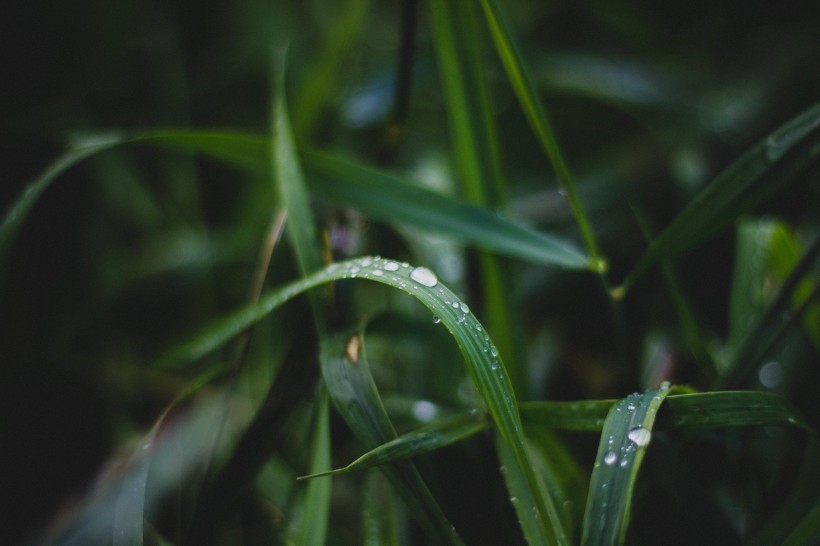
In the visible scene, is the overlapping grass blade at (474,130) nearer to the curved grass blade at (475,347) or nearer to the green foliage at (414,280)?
the green foliage at (414,280)

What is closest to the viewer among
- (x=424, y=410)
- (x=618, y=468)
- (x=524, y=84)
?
(x=618, y=468)

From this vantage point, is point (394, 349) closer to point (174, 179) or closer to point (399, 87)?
point (399, 87)

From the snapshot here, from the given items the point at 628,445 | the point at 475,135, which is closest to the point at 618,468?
the point at 628,445

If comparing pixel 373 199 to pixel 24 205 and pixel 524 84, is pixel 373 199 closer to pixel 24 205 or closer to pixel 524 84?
pixel 524 84

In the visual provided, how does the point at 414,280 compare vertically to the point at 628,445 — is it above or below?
above

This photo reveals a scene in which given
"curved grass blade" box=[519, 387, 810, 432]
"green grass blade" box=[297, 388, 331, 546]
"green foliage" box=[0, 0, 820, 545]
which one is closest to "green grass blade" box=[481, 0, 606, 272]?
"green foliage" box=[0, 0, 820, 545]

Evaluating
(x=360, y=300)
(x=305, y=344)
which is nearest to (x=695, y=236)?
(x=305, y=344)

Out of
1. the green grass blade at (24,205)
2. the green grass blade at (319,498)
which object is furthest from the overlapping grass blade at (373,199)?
the green grass blade at (319,498)
